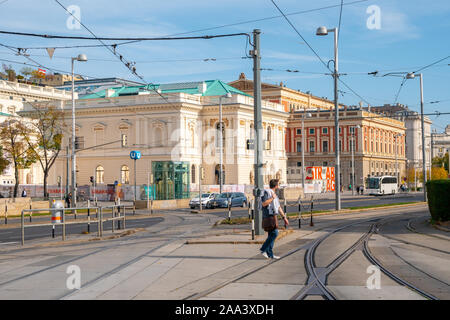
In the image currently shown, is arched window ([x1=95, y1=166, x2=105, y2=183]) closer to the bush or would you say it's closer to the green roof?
the green roof

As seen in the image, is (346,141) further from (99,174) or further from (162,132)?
(99,174)

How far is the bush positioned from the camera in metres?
24.7

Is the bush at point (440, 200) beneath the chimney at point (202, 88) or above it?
beneath

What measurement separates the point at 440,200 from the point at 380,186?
195 ft

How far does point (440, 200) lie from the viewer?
24891 mm

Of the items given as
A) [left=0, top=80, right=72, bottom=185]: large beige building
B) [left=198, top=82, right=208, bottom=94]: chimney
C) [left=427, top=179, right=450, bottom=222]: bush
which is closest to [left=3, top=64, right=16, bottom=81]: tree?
[left=0, top=80, right=72, bottom=185]: large beige building

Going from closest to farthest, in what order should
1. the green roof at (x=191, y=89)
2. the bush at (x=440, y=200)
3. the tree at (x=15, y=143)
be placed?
the bush at (x=440, y=200), the tree at (x=15, y=143), the green roof at (x=191, y=89)

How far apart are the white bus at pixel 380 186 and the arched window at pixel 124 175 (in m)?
32.9

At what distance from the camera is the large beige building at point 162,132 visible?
76.1 meters

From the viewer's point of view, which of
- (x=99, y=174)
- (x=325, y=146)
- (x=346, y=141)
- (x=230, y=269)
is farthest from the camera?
(x=325, y=146)

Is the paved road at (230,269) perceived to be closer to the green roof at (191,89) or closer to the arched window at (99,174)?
the green roof at (191,89)

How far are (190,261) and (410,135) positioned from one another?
156434mm

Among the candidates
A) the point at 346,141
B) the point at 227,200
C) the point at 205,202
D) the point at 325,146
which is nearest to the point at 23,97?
the point at 205,202

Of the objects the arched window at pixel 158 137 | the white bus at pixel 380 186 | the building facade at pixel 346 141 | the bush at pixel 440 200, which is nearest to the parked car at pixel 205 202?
the arched window at pixel 158 137
